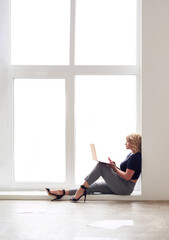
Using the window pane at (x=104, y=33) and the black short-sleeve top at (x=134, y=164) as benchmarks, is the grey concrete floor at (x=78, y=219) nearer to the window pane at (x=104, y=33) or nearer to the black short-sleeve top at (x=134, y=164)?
the black short-sleeve top at (x=134, y=164)

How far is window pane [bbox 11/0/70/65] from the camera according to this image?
5277 mm

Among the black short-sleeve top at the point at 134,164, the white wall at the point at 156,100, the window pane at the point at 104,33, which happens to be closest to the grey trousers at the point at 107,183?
the black short-sleeve top at the point at 134,164

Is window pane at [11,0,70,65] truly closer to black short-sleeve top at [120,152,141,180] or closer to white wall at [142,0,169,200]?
white wall at [142,0,169,200]

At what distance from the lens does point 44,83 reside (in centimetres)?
533

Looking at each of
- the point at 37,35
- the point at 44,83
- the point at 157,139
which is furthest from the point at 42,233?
the point at 37,35

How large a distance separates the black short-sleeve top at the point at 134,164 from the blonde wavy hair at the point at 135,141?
7 centimetres

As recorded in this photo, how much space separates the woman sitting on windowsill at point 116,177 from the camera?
15.7ft

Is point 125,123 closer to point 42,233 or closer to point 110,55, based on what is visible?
point 110,55

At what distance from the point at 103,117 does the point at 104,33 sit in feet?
3.48

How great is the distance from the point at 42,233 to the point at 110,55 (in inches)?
103

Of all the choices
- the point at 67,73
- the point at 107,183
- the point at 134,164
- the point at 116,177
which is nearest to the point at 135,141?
the point at 134,164

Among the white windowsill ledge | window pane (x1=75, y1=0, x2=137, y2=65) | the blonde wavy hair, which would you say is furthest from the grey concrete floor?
window pane (x1=75, y1=0, x2=137, y2=65)

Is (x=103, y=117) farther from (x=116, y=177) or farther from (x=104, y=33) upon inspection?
(x=104, y=33)

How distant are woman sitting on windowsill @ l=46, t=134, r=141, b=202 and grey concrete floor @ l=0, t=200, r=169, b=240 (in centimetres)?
15
